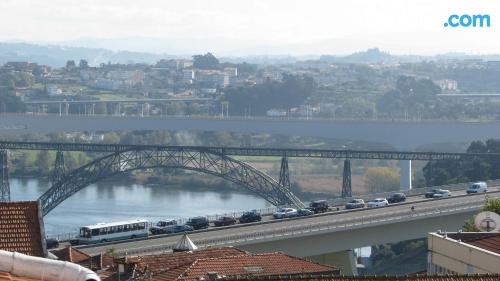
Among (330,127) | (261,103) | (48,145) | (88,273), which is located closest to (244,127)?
(330,127)

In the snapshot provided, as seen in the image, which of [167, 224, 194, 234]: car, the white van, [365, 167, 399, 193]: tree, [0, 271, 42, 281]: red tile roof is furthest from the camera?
[365, 167, 399, 193]: tree

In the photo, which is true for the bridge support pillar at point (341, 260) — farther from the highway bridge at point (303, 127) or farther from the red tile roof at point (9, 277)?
the highway bridge at point (303, 127)

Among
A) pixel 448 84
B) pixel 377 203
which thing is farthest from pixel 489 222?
pixel 448 84

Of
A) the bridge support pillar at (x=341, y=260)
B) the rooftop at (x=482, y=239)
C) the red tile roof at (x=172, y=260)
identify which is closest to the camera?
the rooftop at (x=482, y=239)

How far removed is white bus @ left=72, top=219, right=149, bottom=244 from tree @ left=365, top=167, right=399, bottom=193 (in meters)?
45.0

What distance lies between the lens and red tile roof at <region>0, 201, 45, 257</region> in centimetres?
1279

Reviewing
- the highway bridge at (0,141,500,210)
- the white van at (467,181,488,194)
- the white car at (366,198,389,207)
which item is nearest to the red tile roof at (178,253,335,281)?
the white car at (366,198,389,207)

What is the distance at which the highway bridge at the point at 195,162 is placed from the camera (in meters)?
59.2

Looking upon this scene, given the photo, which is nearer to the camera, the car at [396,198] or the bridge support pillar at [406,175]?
the car at [396,198]

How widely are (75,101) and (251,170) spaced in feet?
229

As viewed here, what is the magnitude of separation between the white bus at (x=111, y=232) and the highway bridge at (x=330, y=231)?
1.67 m

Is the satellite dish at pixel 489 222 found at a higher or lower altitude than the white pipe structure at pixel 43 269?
lower

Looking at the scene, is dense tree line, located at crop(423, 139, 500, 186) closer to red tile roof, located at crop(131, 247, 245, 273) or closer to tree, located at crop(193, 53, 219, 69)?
red tile roof, located at crop(131, 247, 245, 273)

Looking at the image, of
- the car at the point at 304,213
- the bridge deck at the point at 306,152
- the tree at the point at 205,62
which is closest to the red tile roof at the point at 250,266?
the car at the point at 304,213
